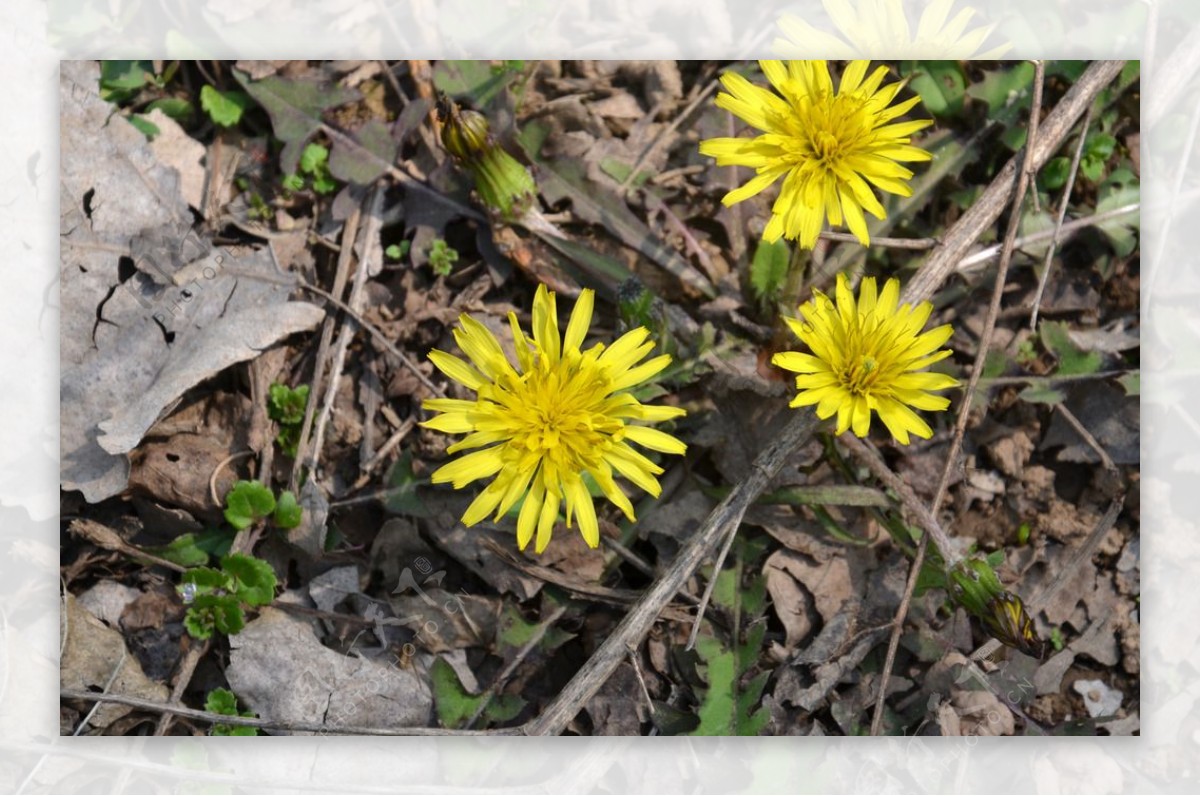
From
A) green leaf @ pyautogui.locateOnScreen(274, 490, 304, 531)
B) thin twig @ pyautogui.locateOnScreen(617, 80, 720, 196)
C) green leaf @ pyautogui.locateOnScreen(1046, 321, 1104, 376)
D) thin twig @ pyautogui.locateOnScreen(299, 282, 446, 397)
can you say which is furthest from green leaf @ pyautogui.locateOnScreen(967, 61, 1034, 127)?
green leaf @ pyautogui.locateOnScreen(274, 490, 304, 531)

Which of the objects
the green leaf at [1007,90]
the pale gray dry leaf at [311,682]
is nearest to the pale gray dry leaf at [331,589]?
the pale gray dry leaf at [311,682]

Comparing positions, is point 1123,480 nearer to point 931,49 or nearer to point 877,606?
point 877,606

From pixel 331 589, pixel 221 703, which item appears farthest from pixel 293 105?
pixel 221 703

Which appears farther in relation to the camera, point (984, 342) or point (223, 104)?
point (223, 104)

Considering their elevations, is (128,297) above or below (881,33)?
below

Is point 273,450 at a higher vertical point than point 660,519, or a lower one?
higher

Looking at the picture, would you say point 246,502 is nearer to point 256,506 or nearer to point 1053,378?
point 256,506

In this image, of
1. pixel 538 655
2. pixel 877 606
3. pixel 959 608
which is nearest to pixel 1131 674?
pixel 959 608
